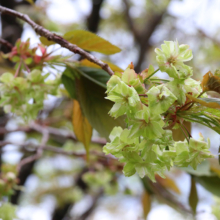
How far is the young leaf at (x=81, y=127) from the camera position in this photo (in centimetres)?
77

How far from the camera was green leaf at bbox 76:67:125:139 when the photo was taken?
67 cm

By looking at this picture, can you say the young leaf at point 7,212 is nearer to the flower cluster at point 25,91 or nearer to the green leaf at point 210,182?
the flower cluster at point 25,91

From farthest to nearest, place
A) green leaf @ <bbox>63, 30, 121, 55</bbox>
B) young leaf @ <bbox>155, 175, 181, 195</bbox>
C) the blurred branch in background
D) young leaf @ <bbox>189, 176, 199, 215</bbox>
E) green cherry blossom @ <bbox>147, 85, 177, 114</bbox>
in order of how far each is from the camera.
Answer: the blurred branch in background → young leaf @ <bbox>155, 175, 181, 195</bbox> → young leaf @ <bbox>189, 176, 199, 215</bbox> → green leaf @ <bbox>63, 30, 121, 55</bbox> → green cherry blossom @ <bbox>147, 85, 177, 114</bbox>

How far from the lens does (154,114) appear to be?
A: 1.26 feet

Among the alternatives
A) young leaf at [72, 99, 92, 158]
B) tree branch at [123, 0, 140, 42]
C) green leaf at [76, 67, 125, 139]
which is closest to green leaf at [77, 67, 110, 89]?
green leaf at [76, 67, 125, 139]

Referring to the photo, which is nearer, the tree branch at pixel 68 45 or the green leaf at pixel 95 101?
the tree branch at pixel 68 45

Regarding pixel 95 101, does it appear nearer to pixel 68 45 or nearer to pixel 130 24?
pixel 68 45

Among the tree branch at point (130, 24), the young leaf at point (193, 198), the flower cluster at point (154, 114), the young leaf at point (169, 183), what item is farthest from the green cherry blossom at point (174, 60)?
the tree branch at point (130, 24)

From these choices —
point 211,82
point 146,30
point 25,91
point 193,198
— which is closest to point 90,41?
point 25,91

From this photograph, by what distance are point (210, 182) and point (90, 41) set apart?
2.30ft

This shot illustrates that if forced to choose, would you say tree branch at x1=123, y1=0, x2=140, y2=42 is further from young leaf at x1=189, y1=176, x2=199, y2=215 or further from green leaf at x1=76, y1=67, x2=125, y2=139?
green leaf at x1=76, y1=67, x2=125, y2=139

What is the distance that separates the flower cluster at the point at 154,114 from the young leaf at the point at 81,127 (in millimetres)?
322

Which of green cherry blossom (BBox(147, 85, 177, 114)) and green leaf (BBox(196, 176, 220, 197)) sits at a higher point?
green cherry blossom (BBox(147, 85, 177, 114))

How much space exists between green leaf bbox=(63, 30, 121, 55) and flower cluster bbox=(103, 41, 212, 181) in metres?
0.25
